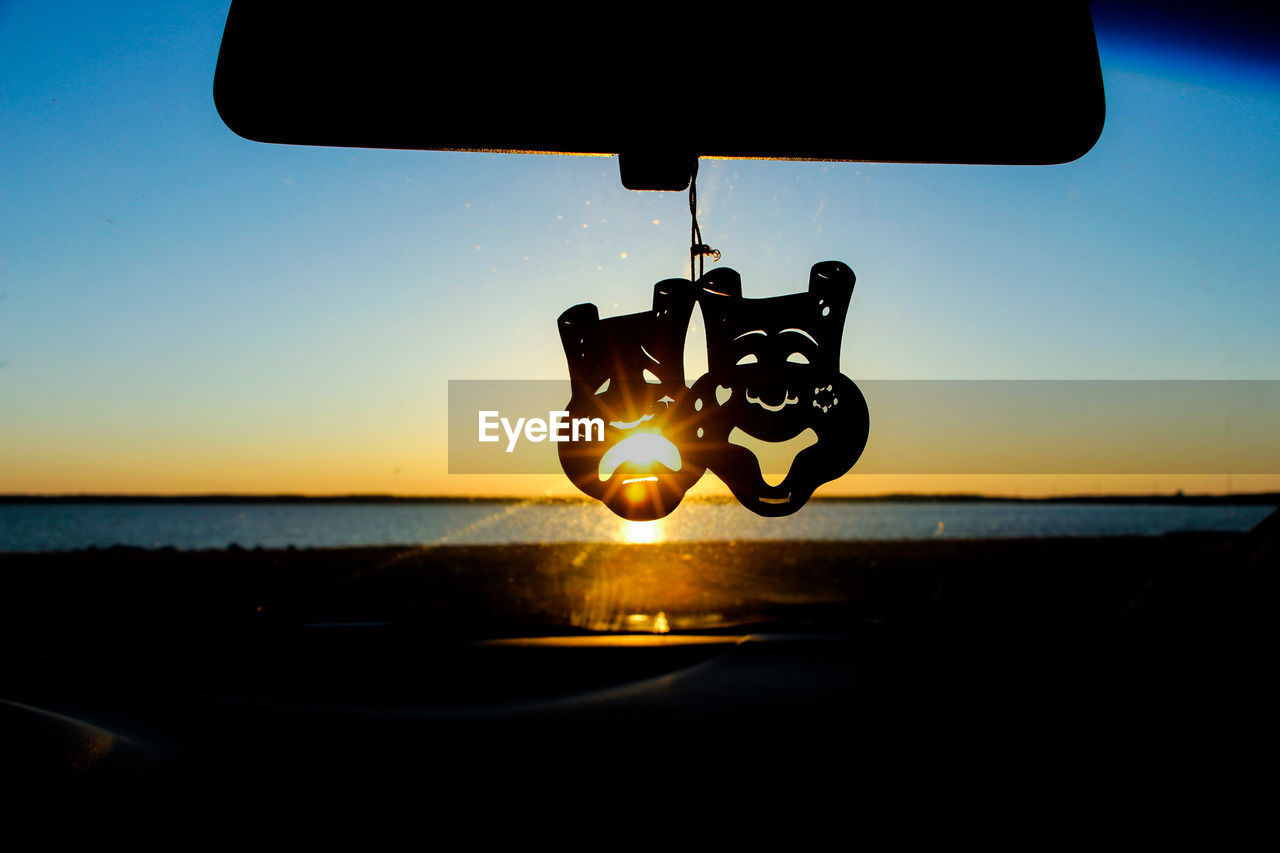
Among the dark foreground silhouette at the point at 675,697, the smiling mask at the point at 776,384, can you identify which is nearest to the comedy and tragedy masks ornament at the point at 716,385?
the smiling mask at the point at 776,384

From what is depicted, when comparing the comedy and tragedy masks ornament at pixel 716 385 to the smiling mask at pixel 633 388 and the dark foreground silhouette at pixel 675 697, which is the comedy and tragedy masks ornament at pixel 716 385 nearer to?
the smiling mask at pixel 633 388

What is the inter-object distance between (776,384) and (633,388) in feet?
1.16

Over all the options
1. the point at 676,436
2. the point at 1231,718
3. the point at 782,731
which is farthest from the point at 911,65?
the point at 782,731

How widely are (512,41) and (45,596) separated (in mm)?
8653

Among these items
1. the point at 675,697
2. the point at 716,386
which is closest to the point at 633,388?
the point at 716,386

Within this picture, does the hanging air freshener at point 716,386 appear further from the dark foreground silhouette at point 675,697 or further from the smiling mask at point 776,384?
the dark foreground silhouette at point 675,697

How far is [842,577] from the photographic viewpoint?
12.6 meters

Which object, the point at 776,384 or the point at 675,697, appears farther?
the point at 675,697

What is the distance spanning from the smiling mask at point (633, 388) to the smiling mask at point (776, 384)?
2.1 inches

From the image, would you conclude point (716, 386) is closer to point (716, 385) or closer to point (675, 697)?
point (716, 385)

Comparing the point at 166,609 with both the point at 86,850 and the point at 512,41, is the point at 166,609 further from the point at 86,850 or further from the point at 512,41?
the point at 512,41

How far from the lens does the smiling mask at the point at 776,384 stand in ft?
5.51

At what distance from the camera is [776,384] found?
1.68 metres

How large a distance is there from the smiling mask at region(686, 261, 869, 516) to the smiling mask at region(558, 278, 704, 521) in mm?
52
